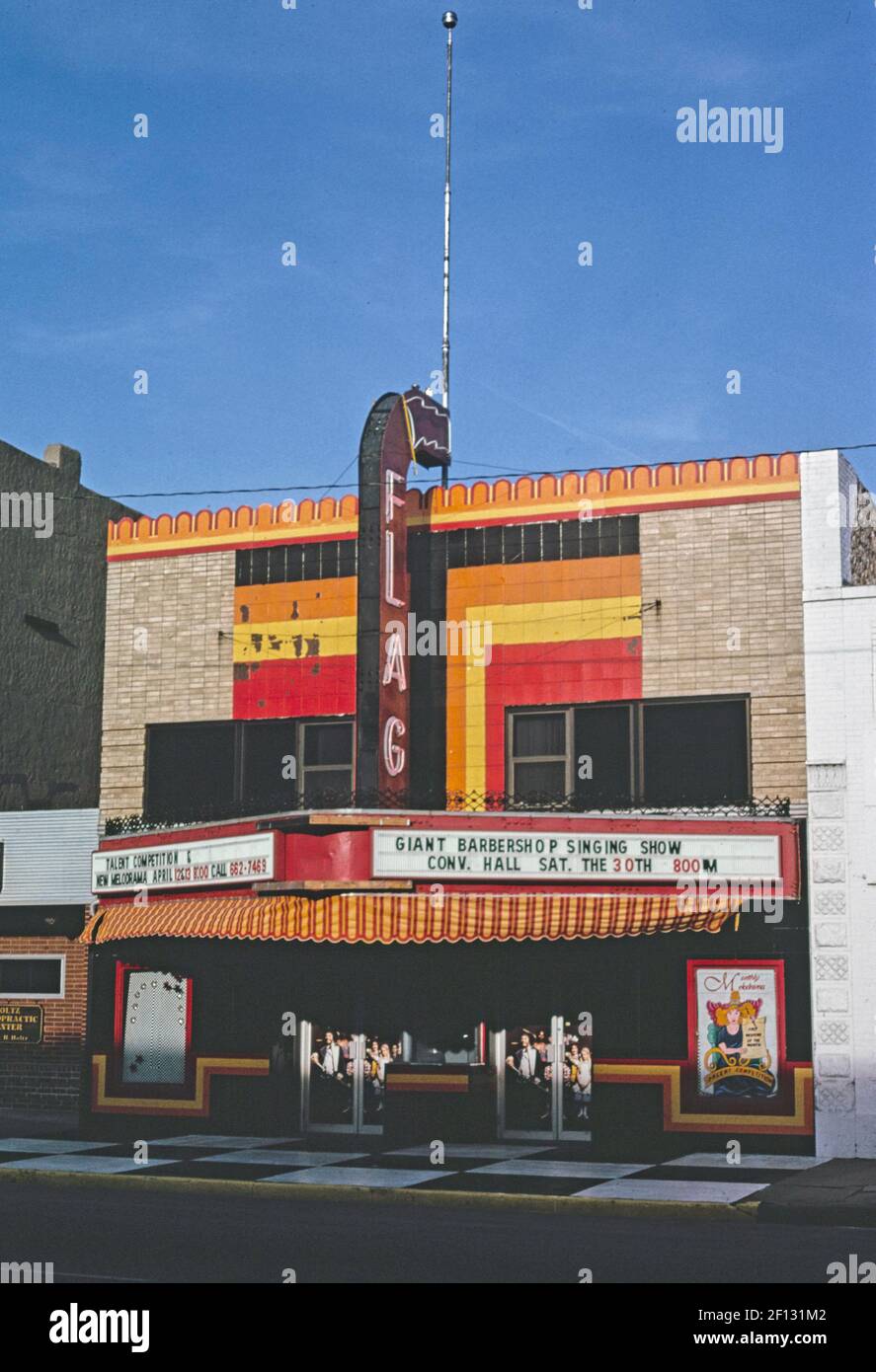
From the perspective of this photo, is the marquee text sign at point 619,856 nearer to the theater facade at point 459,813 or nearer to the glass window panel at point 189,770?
the theater facade at point 459,813

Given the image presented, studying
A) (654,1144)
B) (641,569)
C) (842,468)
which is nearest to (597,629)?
(641,569)

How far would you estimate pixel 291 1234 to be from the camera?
15820 mm

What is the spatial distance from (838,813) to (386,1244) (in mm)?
9889

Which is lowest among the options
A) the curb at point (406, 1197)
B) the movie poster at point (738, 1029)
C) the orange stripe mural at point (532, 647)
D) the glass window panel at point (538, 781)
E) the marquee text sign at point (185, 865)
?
the curb at point (406, 1197)

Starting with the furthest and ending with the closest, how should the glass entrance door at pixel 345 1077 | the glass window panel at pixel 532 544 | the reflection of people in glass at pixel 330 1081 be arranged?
the reflection of people in glass at pixel 330 1081 → the glass entrance door at pixel 345 1077 → the glass window panel at pixel 532 544

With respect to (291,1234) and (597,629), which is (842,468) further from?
(291,1234)

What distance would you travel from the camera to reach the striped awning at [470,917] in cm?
2209

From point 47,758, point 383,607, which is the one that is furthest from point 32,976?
point 383,607

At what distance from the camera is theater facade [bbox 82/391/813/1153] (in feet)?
73.7

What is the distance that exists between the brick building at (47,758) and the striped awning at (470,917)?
18.1 ft

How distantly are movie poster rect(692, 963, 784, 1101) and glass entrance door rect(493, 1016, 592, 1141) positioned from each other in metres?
1.72

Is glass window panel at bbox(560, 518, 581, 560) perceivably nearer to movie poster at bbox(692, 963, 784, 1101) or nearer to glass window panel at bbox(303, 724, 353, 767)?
glass window panel at bbox(303, 724, 353, 767)

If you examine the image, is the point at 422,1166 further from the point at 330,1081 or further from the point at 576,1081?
A: the point at 330,1081

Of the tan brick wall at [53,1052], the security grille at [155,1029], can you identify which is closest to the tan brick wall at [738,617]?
the security grille at [155,1029]
